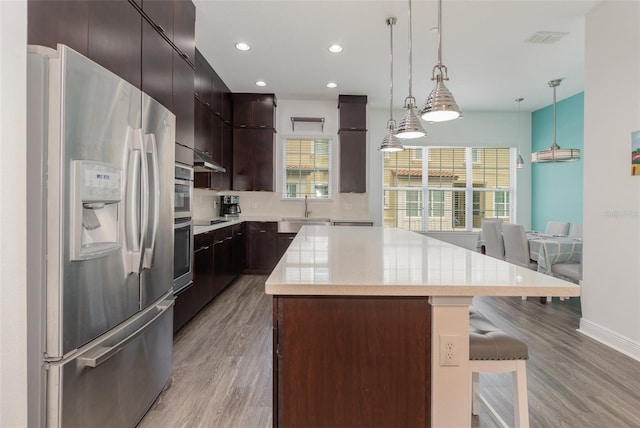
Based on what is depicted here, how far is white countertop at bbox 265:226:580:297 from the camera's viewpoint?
1.08 m

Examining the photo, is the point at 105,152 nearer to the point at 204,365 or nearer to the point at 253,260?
the point at 204,365

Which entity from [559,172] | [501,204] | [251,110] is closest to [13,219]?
[251,110]

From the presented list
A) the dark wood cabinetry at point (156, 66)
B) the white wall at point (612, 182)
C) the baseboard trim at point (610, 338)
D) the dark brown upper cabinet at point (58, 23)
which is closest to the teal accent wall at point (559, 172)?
the white wall at point (612, 182)

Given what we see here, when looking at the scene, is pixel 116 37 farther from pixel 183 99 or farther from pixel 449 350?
pixel 449 350

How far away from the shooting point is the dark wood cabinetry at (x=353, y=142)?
5461mm

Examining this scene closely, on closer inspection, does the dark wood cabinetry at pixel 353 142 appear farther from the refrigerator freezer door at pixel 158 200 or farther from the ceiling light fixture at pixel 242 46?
the refrigerator freezer door at pixel 158 200

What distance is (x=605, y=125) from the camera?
111 inches

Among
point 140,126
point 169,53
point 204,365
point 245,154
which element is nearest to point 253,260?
point 245,154

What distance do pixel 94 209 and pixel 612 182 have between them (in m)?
3.63

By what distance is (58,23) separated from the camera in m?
1.30

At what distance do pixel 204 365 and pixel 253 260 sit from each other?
295 centimetres

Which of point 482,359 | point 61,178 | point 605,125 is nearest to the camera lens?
point 61,178

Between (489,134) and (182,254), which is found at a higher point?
(489,134)

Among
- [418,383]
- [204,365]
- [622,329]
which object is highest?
[418,383]
